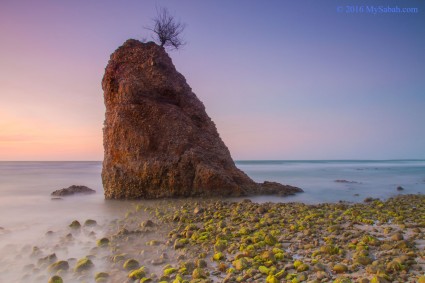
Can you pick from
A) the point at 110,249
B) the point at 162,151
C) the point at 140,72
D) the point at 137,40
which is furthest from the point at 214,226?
the point at 137,40

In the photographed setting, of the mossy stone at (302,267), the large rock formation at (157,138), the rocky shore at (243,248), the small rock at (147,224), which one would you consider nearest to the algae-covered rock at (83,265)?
the rocky shore at (243,248)

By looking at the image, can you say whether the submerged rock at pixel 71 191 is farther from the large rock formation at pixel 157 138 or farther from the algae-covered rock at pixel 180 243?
the algae-covered rock at pixel 180 243

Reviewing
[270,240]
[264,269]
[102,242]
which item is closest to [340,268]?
[264,269]

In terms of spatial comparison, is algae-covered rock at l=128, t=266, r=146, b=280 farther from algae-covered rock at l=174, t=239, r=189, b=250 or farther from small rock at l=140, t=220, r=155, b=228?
small rock at l=140, t=220, r=155, b=228

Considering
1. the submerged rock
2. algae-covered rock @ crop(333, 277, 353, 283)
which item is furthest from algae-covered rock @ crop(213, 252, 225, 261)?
the submerged rock

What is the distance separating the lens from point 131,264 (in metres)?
4.40

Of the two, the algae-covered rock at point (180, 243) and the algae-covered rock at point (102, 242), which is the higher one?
the algae-covered rock at point (180, 243)

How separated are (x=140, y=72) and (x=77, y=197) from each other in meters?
4.84

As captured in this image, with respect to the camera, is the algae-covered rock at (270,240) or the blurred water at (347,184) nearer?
the algae-covered rock at (270,240)

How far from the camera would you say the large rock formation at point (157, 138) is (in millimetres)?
10602

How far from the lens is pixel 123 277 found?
13.4ft

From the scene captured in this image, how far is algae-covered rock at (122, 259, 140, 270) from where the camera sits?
436 cm

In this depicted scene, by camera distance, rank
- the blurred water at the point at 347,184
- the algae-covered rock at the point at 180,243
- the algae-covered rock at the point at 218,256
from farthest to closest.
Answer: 1. the blurred water at the point at 347,184
2. the algae-covered rock at the point at 180,243
3. the algae-covered rock at the point at 218,256

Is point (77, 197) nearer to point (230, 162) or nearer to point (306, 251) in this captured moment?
point (230, 162)
